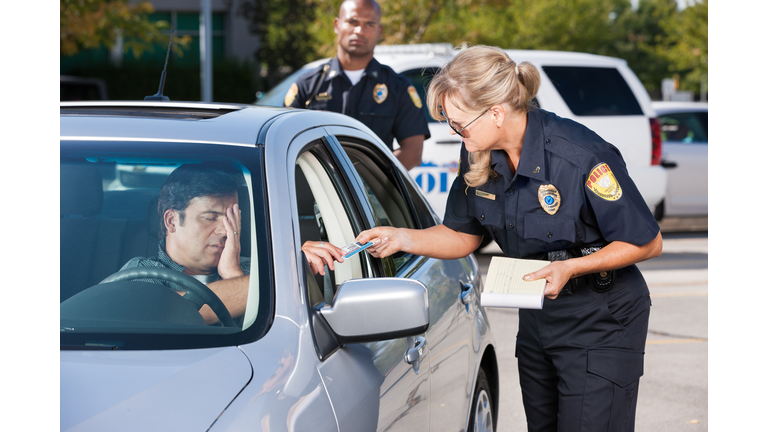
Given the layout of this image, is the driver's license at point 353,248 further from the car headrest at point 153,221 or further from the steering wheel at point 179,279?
the car headrest at point 153,221

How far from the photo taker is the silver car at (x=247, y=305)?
160 cm

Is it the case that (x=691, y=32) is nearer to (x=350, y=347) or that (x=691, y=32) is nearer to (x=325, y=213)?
(x=325, y=213)

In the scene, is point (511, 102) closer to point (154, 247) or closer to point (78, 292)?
point (154, 247)

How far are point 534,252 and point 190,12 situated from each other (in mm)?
21359

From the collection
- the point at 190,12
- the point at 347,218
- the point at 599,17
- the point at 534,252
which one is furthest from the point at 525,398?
the point at 599,17

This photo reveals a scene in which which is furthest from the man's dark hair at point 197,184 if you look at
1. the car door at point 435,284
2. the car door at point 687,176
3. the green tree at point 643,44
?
the green tree at point 643,44

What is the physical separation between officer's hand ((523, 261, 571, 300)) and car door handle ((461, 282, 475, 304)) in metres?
0.69

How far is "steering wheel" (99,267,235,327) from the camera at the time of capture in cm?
195

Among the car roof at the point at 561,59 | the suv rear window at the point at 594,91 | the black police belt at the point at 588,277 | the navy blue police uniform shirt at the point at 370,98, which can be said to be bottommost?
the black police belt at the point at 588,277

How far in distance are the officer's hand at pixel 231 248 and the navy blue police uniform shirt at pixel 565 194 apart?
89 centimetres

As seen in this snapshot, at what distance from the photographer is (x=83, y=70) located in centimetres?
1984

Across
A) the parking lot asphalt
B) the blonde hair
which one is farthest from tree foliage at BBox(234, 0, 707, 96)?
the parking lot asphalt

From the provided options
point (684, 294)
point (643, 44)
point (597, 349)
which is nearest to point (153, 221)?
point (597, 349)

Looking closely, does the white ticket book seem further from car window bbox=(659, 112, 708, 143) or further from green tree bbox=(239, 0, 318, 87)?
green tree bbox=(239, 0, 318, 87)
